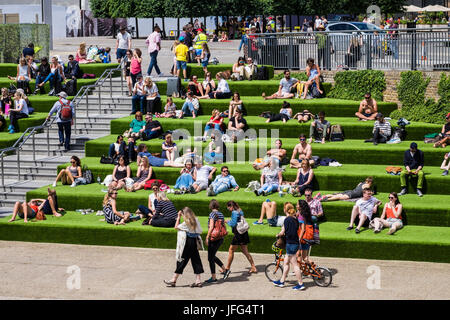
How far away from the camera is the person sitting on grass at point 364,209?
17.7 metres

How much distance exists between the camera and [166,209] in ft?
60.6

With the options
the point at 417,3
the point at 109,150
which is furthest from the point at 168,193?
the point at 417,3

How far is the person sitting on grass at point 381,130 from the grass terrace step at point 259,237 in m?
4.38

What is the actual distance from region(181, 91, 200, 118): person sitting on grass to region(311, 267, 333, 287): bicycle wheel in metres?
10.6

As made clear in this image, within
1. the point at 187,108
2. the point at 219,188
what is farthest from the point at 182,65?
the point at 219,188

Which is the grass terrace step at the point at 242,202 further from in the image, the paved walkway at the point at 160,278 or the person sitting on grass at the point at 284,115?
the person sitting on grass at the point at 284,115

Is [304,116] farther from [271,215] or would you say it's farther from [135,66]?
[135,66]

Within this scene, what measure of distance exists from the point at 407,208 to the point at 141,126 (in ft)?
28.4

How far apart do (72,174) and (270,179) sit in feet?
17.8

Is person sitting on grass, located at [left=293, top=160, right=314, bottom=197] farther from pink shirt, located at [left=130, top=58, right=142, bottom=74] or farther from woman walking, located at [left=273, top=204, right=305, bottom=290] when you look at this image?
pink shirt, located at [left=130, top=58, right=142, bottom=74]

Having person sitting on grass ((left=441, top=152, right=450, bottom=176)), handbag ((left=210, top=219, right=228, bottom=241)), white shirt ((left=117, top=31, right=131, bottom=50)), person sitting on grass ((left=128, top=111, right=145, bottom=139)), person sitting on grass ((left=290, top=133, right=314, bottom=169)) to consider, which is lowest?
handbag ((left=210, top=219, right=228, bottom=241))

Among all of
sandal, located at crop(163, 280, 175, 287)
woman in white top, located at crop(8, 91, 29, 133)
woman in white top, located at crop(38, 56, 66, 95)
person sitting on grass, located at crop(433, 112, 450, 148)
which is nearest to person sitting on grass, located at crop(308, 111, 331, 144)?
person sitting on grass, located at crop(433, 112, 450, 148)

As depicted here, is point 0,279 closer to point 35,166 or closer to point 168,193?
point 168,193

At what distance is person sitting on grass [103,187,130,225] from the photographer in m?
18.9
